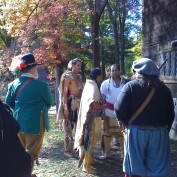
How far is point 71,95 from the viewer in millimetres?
6969

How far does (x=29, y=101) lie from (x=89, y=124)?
136 centimetres

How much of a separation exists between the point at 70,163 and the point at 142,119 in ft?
9.03

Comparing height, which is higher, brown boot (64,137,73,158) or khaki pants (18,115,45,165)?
khaki pants (18,115,45,165)

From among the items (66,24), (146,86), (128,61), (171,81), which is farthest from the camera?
(128,61)

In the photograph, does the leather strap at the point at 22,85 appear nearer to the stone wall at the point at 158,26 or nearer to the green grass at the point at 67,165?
the green grass at the point at 67,165

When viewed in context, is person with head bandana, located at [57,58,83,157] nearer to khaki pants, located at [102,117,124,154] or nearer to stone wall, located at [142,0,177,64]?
khaki pants, located at [102,117,124,154]

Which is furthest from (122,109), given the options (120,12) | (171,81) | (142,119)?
(120,12)

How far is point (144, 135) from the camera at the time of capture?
4215 mm

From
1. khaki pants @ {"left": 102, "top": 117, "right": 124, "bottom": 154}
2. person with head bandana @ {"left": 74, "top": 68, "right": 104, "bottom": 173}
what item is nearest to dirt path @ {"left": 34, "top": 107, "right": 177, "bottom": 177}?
person with head bandana @ {"left": 74, "top": 68, "right": 104, "bottom": 173}

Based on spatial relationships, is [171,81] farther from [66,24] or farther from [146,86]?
[66,24]

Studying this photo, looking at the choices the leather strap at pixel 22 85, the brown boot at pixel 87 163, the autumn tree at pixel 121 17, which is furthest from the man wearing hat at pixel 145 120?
the autumn tree at pixel 121 17

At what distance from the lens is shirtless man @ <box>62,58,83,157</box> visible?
6.84m

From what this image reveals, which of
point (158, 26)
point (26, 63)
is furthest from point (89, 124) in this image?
point (158, 26)

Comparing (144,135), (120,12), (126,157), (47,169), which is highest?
(120,12)
